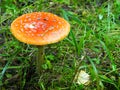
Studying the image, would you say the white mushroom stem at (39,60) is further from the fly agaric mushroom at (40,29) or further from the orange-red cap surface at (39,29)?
the orange-red cap surface at (39,29)

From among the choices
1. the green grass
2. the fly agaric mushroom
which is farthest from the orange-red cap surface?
the green grass

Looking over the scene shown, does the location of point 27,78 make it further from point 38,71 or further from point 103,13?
point 103,13

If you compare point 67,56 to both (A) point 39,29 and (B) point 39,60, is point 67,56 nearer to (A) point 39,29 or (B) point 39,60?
(B) point 39,60

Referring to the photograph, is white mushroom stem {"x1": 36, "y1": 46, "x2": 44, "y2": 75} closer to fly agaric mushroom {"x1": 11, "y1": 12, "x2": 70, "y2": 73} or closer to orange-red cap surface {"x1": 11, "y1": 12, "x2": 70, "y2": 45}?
fly agaric mushroom {"x1": 11, "y1": 12, "x2": 70, "y2": 73}

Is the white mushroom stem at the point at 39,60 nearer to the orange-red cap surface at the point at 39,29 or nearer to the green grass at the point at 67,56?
the green grass at the point at 67,56

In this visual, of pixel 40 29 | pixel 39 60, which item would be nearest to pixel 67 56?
pixel 39 60

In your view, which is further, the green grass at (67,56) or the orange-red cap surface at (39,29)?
the green grass at (67,56)

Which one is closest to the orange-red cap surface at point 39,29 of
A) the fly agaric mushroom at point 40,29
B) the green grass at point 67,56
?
the fly agaric mushroom at point 40,29

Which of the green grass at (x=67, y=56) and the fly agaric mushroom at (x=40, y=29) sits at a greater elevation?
the fly agaric mushroom at (x=40, y=29)
